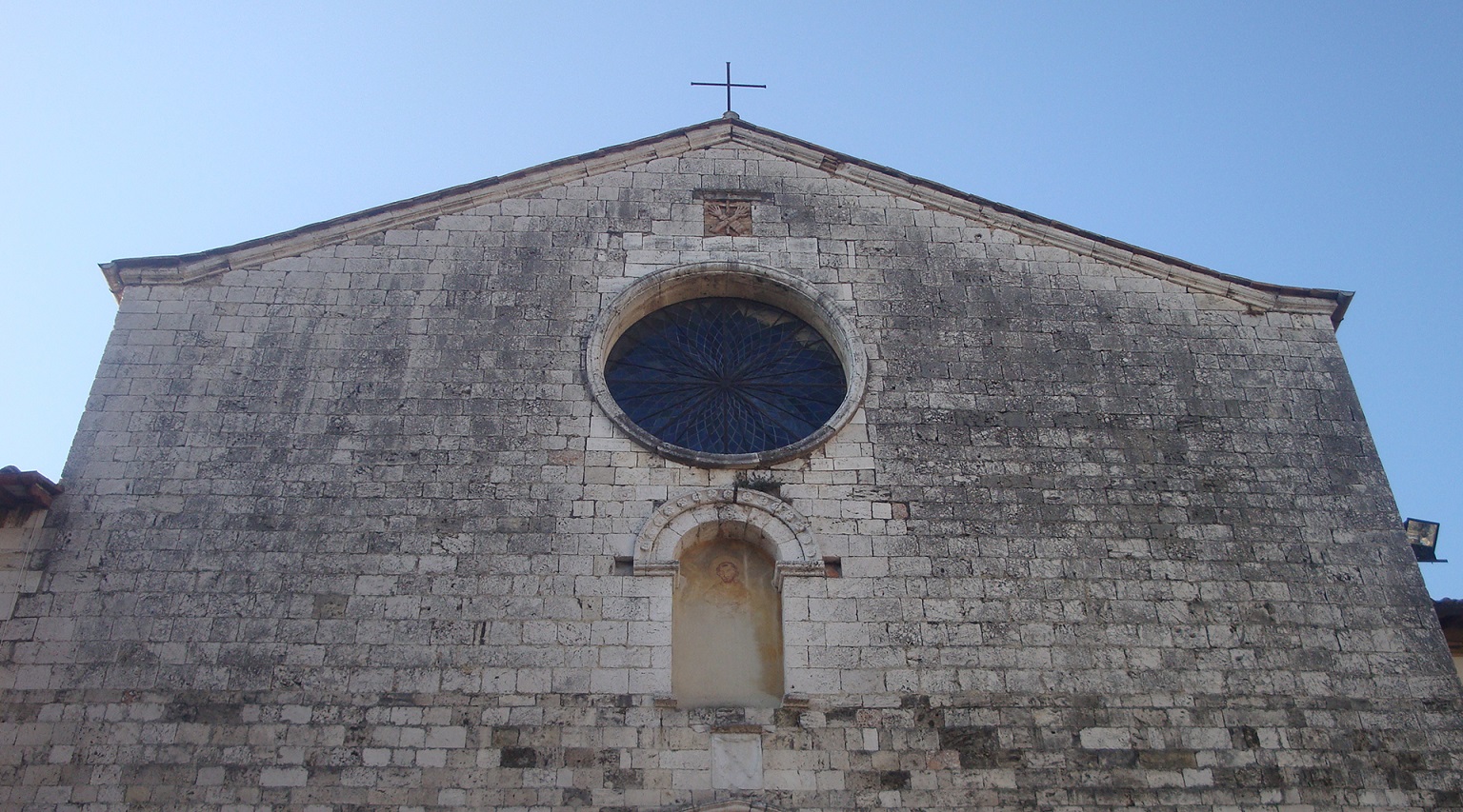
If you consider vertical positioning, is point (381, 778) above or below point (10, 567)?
below

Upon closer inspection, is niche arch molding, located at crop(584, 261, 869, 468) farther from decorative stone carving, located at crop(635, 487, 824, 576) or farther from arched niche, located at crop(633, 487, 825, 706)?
arched niche, located at crop(633, 487, 825, 706)

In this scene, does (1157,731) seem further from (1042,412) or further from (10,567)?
(10,567)

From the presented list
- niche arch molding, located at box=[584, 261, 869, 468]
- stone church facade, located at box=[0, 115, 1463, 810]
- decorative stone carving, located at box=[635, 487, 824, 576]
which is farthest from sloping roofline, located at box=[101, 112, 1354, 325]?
decorative stone carving, located at box=[635, 487, 824, 576]

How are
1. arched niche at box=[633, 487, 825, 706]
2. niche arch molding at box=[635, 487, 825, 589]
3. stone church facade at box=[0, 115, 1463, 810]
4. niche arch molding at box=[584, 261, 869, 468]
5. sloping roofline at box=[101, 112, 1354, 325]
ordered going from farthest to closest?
sloping roofline at box=[101, 112, 1354, 325] < niche arch molding at box=[584, 261, 869, 468] < niche arch molding at box=[635, 487, 825, 589] < arched niche at box=[633, 487, 825, 706] < stone church facade at box=[0, 115, 1463, 810]

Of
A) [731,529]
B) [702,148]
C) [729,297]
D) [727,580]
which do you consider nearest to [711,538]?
[731,529]

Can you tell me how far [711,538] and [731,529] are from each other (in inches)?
6.7

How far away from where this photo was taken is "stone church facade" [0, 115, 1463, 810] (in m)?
7.84

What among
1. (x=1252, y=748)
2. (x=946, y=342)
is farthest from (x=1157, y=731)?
(x=946, y=342)

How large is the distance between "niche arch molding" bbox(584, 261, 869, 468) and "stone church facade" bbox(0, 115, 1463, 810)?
33 mm

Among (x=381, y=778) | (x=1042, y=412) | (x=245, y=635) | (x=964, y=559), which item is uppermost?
(x=1042, y=412)

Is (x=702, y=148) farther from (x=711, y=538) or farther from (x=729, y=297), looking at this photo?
(x=711, y=538)

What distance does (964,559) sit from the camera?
8.68 m

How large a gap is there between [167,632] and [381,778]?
185cm

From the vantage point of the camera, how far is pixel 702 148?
11.2 meters
